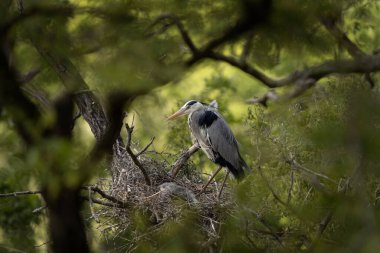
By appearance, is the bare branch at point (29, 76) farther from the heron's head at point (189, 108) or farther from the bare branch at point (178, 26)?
the heron's head at point (189, 108)

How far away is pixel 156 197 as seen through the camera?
20.3 feet

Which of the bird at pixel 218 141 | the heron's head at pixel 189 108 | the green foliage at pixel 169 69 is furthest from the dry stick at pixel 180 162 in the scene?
the green foliage at pixel 169 69

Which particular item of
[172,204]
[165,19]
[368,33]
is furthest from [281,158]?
Answer: [165,19]

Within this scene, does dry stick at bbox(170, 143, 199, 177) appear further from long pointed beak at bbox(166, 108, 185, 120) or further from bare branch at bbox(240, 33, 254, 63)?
bare branch at bbox(240, 33, 254, 63)

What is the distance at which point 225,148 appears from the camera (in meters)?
8.01

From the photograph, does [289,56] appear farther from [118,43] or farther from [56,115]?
[56,115]

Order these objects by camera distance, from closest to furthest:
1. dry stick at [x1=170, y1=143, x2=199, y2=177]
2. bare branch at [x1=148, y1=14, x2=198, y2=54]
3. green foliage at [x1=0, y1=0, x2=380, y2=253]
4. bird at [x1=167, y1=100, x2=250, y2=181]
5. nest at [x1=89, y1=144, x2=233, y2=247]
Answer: green foliage at [x1=0, y1=0, x2=380, y2=253] < bare branch at [x1=148, y1=14, x2=198, y2=54] < nest at [x1=89, y1=144, x2=233, y2=247] < dry stick at [x1=170, y1=143, x2=199, y2=177] < bird at [x1=167, y1=100, x2=250, y2=181]

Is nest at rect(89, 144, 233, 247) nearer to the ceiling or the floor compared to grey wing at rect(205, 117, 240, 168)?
nearer to the floor

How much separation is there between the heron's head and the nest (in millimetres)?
1545

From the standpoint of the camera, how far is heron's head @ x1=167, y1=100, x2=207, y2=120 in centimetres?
835

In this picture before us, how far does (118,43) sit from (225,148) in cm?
511

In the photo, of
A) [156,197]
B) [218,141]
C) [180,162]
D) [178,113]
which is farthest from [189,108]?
[156,197]

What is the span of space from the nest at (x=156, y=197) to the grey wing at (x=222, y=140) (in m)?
1.09

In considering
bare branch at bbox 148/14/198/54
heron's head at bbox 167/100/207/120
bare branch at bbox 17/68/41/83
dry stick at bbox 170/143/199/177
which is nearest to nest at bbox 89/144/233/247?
dry stick at bbox 170/143/199/177
